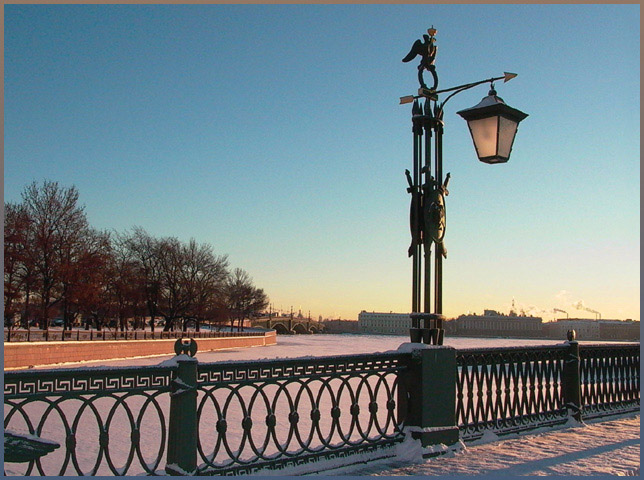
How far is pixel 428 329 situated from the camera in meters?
7.66

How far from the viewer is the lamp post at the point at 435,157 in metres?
7.68

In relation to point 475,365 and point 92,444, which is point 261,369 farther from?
point 92,444

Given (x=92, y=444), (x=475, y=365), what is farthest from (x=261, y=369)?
(x=92, y=444)

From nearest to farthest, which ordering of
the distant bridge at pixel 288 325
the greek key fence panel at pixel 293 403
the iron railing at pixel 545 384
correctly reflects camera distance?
the greek key fence panel at pixel 293 403 < the iron railing at pixel 545 384 < the distant bridge at pixel 288 325

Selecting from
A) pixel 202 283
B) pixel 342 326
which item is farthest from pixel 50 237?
pixel 342 326

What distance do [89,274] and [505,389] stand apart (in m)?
39.2

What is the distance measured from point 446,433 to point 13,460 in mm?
5052

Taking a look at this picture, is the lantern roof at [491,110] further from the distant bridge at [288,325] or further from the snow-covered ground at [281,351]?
the distant bridge at [288,325]

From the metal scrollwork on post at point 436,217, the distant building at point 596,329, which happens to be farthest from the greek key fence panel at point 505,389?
the distant building at point 596,329

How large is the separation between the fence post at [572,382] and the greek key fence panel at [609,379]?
39 cm

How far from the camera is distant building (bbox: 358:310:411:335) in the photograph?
173250mm

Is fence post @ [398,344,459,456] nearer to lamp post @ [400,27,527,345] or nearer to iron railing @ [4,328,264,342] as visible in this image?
lamp post @ [400,27,527,345]

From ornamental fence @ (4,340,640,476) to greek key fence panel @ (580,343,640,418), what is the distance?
20mm

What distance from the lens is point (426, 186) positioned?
7969 mm
